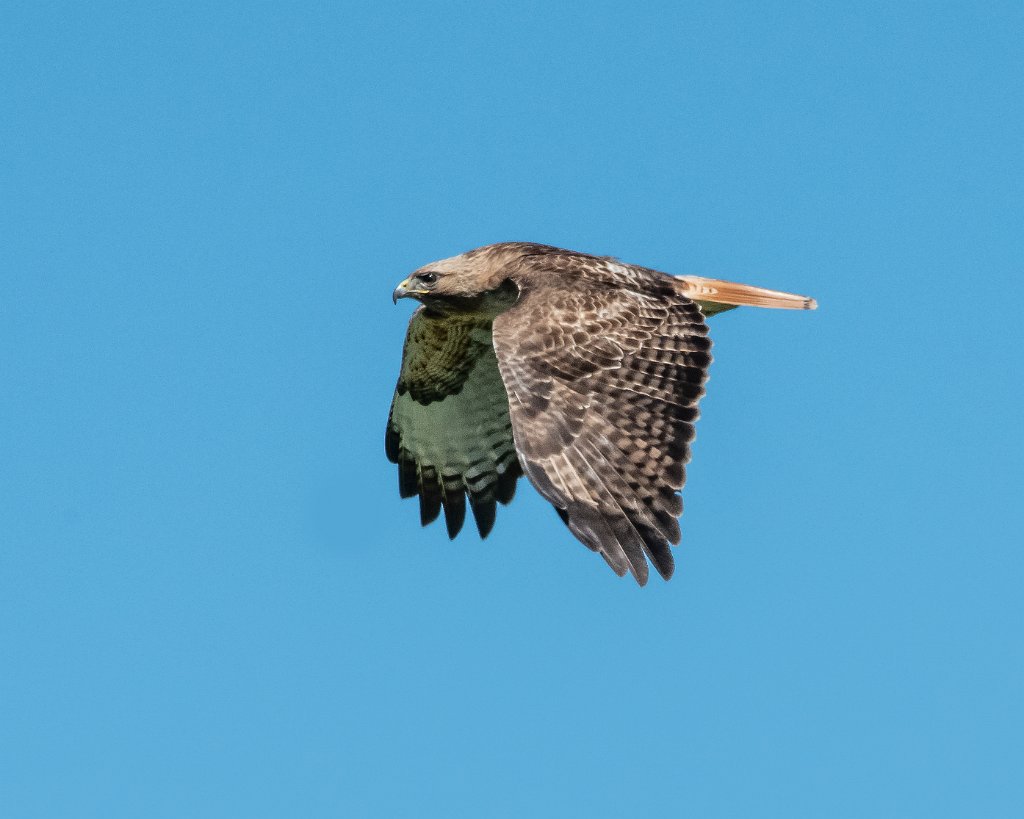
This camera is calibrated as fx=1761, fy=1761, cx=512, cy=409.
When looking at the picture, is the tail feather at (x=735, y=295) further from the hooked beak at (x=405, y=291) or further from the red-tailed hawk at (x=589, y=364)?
the hooked beak at (x=405, y=291)

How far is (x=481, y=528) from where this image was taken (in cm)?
1329

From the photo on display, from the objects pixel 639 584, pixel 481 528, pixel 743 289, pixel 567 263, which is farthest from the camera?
pixel 481 528

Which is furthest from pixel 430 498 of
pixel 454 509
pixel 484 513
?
pixel 484 513

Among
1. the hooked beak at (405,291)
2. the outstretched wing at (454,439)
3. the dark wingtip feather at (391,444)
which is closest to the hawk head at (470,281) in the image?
the hooked beak at (405,291)

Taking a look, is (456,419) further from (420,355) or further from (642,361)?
(642,361)

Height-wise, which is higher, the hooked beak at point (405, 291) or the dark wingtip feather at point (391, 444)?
the hooked beak at point (405, 291)

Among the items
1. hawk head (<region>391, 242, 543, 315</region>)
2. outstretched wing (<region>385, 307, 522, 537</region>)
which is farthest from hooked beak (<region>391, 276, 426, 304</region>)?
outstretched wing (<region>385, 307, 522, 537</region>)

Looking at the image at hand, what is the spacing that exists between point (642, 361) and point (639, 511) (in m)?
1.06

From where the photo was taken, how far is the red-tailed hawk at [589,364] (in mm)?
10156

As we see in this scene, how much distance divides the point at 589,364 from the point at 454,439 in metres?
2.89

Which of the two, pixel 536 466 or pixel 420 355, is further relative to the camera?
pixel 420 355

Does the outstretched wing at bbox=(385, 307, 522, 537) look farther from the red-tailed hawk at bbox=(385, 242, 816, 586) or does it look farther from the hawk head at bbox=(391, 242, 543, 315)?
the hawk head at bbox=(391, 242, 543, 315)

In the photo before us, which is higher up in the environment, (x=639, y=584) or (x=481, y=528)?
(x=481, y=528)

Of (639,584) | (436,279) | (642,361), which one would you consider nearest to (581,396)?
(642,361)
